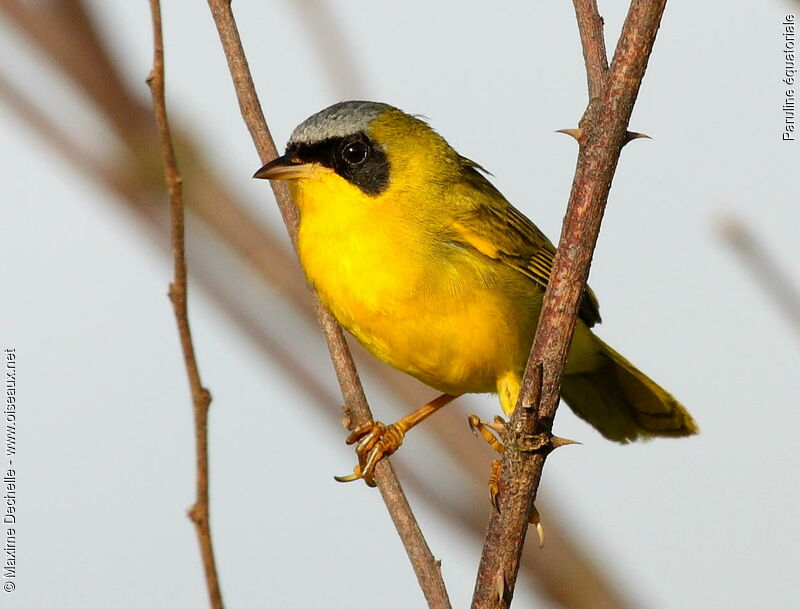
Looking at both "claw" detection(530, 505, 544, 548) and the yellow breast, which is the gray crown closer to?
the yellow breast

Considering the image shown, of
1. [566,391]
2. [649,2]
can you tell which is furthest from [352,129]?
[649,2]

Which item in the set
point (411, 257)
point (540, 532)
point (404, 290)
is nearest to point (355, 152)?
point (411, 257)

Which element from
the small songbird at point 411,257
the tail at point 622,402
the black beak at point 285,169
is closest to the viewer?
the black beak at point 285,169

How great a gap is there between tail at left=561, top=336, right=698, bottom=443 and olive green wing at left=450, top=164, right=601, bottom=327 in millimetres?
318

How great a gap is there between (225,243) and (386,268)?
696 mm

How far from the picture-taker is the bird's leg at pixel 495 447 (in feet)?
10.1

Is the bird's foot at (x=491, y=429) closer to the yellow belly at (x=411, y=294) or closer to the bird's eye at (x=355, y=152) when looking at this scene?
the yellow belly at (x=411, y=294)

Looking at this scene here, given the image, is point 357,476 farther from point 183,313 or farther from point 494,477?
point 183,313

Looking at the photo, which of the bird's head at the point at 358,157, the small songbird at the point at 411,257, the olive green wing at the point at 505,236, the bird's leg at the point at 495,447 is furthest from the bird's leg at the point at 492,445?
the bird's head at the point at 358,157

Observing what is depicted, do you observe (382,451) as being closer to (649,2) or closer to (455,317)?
(455,317)

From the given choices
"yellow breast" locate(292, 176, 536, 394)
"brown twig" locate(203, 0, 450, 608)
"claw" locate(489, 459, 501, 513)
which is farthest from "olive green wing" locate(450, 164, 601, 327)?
"claw" locate(489, 459, 501, 513)

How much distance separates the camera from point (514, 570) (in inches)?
113

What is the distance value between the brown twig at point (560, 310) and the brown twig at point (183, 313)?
0.76 meters

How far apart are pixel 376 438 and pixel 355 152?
1.23 meters
